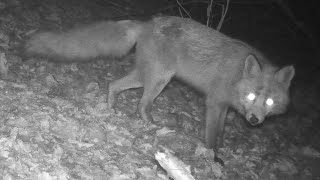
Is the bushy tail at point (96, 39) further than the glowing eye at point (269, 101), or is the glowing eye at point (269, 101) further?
the bushy tail at point (96, 39)

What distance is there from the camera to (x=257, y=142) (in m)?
6.43

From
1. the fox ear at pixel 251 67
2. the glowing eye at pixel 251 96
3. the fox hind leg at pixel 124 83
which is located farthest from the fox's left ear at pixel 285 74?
the fox hind leg at pixel 124 83

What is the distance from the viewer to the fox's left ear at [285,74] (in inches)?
205

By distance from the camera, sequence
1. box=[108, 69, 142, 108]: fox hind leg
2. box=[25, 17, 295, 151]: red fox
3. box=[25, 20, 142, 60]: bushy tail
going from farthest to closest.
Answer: box=[108, 69, 142, 108]: fox hind leg, box=[25, 20, 142, 60]: bushy tail, box=[25, 17, 295, 151]: red fox

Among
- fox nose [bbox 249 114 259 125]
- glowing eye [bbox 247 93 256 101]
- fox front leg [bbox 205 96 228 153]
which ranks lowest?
fox front leg [bbox 205 96 228 153]

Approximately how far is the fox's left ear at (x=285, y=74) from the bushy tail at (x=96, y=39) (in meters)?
2.41

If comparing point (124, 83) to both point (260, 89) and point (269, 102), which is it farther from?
point (269, 102)

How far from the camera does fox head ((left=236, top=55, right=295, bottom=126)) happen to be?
5.22m

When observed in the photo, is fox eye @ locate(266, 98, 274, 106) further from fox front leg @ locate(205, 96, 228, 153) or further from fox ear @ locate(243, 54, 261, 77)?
fox front leg @ locate(205, 96, 228, 153)

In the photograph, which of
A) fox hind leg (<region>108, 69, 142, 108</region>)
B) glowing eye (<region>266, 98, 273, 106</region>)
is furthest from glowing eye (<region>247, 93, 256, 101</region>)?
fox hind leg (<region>108, 69, 142, 108</region>)

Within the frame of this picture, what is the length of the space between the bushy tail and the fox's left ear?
2.41 m

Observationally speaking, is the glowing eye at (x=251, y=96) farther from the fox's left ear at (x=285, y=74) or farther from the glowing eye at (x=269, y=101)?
the fox's left ear at (x=285, y=74)

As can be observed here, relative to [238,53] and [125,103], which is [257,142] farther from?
[125,103]

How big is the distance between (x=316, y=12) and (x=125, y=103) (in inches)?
267
